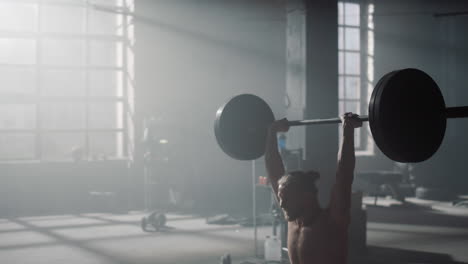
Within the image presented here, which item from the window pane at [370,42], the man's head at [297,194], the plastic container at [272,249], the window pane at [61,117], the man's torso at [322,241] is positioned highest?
the window pane at [370,42]

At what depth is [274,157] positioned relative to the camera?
2.24 metres

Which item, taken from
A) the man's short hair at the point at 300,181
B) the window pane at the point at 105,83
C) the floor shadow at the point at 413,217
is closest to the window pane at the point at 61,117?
the window pane at the point at 105,83

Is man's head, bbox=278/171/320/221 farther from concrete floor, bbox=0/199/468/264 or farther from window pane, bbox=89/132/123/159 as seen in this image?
window pane, bbox=89/132/123/159

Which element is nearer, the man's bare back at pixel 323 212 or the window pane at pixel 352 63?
the man's bare back at pixel 323 212

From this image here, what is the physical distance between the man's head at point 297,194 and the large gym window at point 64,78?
6640mm

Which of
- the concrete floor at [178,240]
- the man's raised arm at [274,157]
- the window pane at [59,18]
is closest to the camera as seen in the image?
the man's raised arm at [274,157]

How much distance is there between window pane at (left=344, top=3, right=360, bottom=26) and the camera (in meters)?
10.2

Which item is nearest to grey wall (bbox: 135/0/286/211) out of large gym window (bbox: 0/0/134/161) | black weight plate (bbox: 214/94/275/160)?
large gym window (bbox: 0/0/134/161)

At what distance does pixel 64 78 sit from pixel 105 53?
2.45ft

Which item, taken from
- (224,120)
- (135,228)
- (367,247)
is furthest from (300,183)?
(135,228)

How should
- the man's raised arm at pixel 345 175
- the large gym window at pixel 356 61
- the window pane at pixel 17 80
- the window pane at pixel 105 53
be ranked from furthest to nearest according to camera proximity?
the large gym window at pixel 356 61, the window pane at pixel 105 53, the window pane at pixel 17 80, the man's raised arm at pixel 345 175

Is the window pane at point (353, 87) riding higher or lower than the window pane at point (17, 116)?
higher

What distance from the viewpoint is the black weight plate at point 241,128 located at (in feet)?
8.10

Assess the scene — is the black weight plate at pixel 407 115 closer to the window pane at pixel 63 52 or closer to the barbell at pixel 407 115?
the barbell at pixel 407 115
